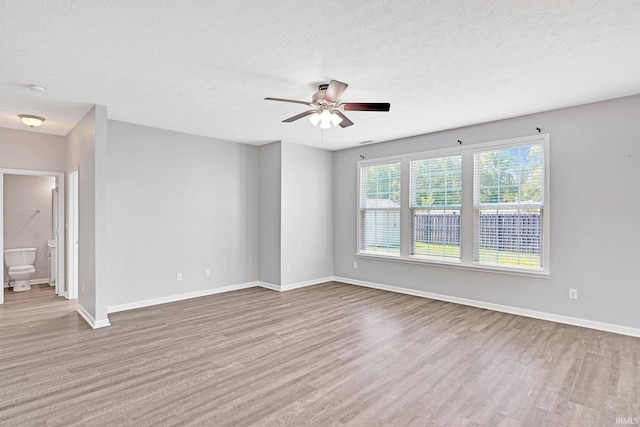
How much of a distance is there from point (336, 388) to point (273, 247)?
3.77 m

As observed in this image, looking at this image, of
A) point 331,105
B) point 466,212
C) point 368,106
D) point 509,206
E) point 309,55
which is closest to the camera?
point 309,55

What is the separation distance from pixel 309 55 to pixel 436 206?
3.56 metres

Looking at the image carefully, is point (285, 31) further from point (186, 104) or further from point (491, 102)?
point (491, 102)

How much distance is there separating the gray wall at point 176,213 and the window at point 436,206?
300 centimetres

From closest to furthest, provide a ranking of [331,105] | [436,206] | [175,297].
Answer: [331,105], [175,297], [436,206]

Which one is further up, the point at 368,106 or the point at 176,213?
the point at 368,106

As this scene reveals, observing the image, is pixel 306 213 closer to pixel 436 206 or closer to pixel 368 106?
pixel 436 206

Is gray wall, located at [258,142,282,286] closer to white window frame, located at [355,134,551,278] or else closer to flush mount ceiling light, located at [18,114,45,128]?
white window frame, located at [355,134,551,278]

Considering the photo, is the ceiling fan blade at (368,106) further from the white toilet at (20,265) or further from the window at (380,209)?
the white toilet at (20,265)

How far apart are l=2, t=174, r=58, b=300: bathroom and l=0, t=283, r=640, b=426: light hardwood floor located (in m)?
1.88

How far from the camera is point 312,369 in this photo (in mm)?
2992

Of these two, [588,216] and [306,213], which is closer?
[588,216]

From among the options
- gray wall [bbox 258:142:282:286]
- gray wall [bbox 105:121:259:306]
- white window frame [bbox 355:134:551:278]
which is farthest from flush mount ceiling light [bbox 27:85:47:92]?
white window frame [bbox 355:134:551:278]

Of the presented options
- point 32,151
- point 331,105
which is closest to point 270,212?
point 331,105
